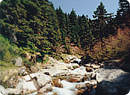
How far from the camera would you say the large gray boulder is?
358 centimetres

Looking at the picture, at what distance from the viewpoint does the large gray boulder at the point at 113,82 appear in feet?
11.8

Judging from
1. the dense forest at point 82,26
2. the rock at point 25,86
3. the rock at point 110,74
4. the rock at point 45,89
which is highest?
the dense forest at point 82,26

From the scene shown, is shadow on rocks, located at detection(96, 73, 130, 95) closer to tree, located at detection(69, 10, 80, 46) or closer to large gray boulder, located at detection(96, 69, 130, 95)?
large gray boulder, located at detection(96, 69, 130, 95)

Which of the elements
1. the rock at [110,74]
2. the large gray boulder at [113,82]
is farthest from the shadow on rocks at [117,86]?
the rock at [110,74]

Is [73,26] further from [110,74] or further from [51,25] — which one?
[51,25]

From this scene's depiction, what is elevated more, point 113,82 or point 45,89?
point 113,82

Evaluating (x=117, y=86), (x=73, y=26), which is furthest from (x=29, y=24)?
(x=117, y=86)

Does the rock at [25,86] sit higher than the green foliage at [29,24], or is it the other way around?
the green foliage at [29,24]

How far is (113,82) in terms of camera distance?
12.8ft

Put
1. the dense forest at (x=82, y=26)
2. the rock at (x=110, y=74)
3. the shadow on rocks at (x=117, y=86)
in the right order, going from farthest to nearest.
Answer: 1. the rock at (x=110, y=74)
2. the shadow on rocks at (x=117, y=86)
3. the dense forest at (x=82, y=26)

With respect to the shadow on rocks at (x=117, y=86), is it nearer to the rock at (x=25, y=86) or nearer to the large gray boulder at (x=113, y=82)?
the large gray boulder at (x=113, y=82)

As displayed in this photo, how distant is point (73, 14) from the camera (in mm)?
3539

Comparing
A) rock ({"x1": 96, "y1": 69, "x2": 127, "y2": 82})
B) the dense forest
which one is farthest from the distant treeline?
rock ({"x1": 96, "y1": 69, "x2": 127, "y2": 82})

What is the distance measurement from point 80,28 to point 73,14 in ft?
1.82
